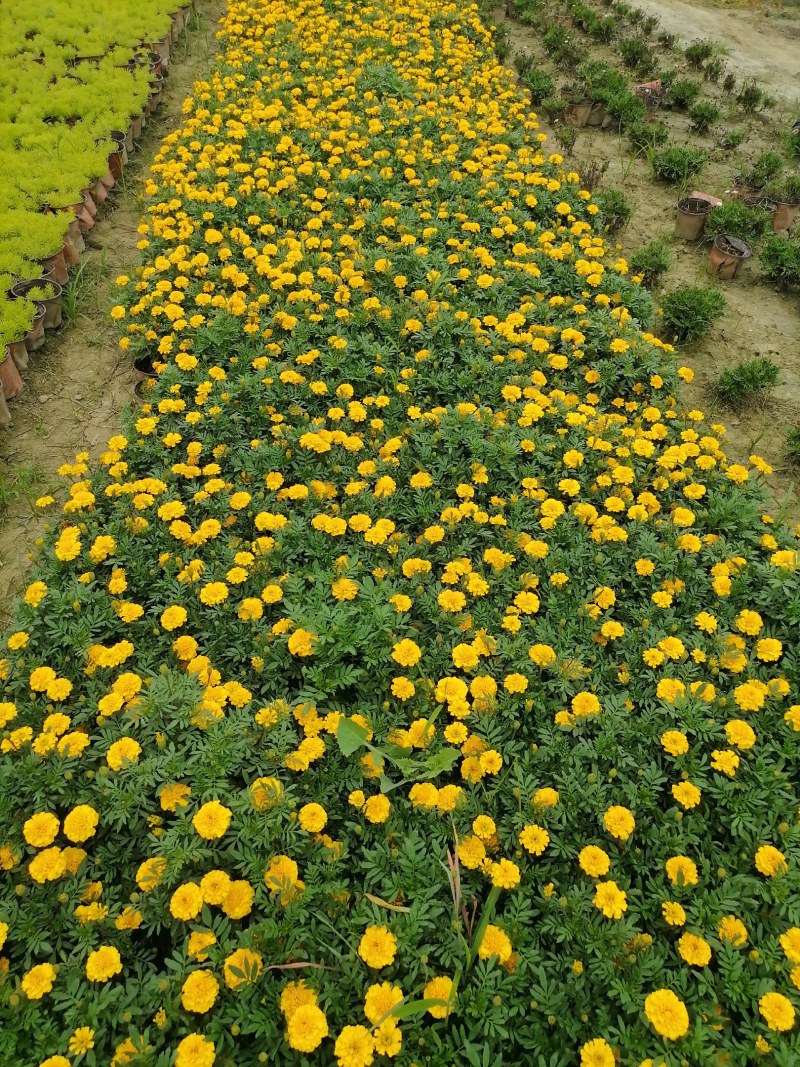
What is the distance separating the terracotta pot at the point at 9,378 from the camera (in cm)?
450

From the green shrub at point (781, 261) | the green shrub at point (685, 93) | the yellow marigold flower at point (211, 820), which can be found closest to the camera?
the yellow marigold flower at point (211, 820)

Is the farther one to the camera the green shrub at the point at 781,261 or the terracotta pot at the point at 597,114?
the terracotta pot at the point at 597,114

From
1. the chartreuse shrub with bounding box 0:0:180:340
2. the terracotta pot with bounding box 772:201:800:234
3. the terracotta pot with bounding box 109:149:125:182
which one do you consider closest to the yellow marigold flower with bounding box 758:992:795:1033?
the chartreuse shrub with bounding box 0:0:180:340

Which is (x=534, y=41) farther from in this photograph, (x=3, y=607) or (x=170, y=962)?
(x=170, y=962)

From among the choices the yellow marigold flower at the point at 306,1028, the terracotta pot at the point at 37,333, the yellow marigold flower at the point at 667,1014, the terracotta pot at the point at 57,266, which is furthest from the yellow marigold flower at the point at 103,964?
the terracotta pot at the point at 57,266

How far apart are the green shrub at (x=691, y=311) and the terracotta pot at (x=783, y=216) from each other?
2085 mm

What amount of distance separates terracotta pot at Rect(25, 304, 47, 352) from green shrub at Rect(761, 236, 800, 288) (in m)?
5.82

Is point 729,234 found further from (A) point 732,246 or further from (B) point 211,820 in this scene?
(B) point 211,820

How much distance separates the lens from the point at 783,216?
6207 mm

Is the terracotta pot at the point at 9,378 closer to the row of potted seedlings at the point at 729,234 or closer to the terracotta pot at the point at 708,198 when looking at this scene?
the row of potted seedlings at the point at 729,234

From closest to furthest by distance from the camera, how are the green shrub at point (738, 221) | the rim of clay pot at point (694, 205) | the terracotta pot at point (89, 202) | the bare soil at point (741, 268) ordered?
the bare soil at point (741, 268) < the green shrub at point (738, 221) < the terracotta pot at point (89, 202) < the rim of clay pot at point (694, 205)

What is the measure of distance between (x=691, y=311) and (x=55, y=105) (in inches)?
259

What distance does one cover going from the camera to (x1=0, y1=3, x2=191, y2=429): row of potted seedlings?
4.54 meters

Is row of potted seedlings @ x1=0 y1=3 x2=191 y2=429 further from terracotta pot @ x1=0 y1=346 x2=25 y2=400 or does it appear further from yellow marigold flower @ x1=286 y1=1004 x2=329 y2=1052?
yellow marigold flower @ x1=286 y1=1004 x2=329 y2=1052
